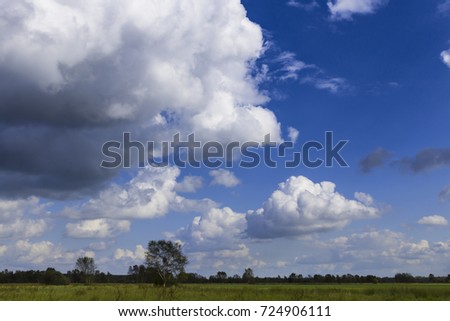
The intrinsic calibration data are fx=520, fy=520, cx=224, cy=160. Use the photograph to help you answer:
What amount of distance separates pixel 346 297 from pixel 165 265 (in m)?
76.3

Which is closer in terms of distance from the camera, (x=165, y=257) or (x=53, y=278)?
(x=165, y=257)

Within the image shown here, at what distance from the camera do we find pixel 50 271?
165750mm

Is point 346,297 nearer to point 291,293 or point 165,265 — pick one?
point 291,293

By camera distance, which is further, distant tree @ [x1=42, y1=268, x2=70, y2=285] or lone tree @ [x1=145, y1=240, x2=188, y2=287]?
distant tree @ [x1=42, y1=268, x2=70, y2=285]

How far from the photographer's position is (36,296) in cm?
3509

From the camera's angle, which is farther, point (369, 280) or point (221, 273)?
point (369, 280)

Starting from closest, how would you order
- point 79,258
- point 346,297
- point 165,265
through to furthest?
point 346,297, point 165,265, point 79,258

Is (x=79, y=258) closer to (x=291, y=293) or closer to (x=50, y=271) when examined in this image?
(x=50, y=271)

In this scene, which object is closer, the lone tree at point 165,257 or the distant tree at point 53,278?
the lone tree at point 165,257
